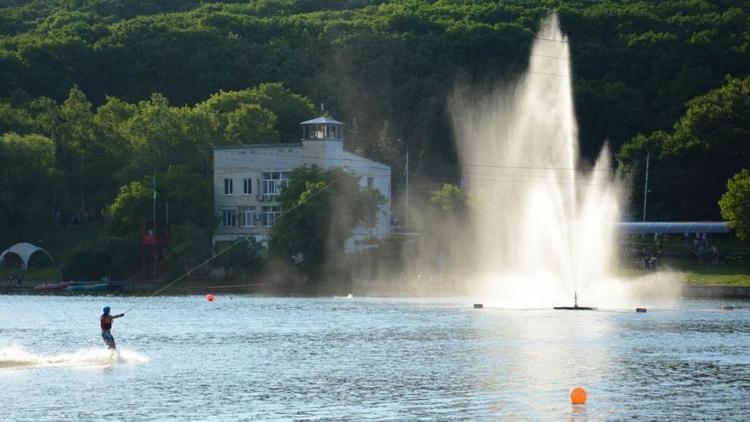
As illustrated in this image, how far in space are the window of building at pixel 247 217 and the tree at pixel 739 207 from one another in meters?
50.6

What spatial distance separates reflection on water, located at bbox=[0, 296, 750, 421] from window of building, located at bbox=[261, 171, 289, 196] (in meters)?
53.6

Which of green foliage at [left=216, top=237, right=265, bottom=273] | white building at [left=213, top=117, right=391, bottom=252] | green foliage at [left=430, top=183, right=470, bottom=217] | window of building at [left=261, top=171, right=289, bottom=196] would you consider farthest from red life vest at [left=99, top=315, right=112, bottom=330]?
window of building at [left=261, top=171, right=289, bottom=196]

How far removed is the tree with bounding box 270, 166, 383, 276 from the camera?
13275cm

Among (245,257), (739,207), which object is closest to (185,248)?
(245,257)

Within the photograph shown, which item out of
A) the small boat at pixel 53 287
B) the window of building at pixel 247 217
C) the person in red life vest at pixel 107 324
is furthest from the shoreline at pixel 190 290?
the person in red life vest at pixel 107 324

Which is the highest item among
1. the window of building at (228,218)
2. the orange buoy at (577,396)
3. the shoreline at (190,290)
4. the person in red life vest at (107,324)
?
the window of building at (228,218)

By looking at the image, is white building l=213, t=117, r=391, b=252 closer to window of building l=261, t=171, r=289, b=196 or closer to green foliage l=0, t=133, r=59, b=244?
window of building l=261, t=171, r=289, b=196

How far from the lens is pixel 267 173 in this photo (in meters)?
156

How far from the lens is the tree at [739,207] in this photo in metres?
125

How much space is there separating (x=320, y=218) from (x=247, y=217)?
25.7m

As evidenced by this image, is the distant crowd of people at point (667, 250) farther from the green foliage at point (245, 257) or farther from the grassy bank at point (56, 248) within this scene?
the grassy bank at point (56, 248)

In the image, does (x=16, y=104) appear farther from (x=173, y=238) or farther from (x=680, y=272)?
(x=680, y=272)

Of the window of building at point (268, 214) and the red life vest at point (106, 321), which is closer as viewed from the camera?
the red life vest at point (106, 321)

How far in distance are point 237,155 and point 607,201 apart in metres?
38.7
